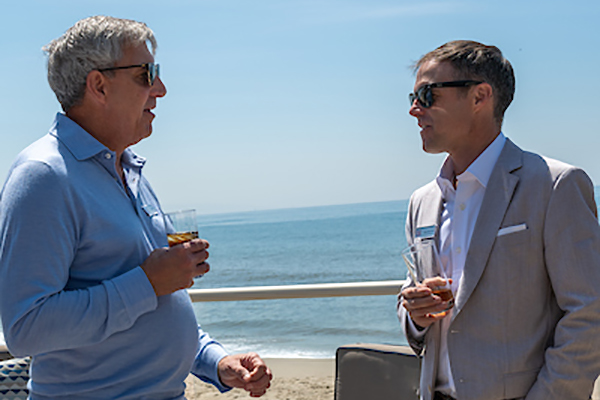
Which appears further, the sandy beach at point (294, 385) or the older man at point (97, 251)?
the sandy beach at point (294, 385)

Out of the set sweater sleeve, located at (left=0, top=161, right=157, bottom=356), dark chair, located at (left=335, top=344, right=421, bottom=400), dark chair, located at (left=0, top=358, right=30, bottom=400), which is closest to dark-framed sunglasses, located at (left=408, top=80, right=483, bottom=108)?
sweater sleeve, located at (left=0, top=161, right=157, bottom=356)

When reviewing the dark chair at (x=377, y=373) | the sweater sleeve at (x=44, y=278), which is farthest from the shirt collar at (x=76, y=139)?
the dark chair at (x=377, y=373)

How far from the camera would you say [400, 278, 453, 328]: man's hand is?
196cm

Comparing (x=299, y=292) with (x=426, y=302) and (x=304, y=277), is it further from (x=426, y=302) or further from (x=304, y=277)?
(x=304, y=277)

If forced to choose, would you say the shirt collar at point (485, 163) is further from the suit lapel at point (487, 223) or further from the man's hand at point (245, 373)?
the man's hand at point (245, 373)

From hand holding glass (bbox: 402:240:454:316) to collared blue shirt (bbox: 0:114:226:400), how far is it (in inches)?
28.3

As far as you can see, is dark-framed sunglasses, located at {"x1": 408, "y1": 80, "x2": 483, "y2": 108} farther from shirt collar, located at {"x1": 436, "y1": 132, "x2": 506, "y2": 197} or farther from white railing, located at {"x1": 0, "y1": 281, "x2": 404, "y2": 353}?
white railing, located at {"x1": 0, "y1": 281, "x2": 404, "y2": 353}

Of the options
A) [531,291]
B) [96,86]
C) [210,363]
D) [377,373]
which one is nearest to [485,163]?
[531,291]

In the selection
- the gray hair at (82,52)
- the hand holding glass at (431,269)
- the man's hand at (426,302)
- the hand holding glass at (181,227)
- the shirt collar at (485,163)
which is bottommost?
the man's hand at (426,302)

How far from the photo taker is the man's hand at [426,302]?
1963 millimetres

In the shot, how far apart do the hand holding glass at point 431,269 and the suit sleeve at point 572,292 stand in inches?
12.2

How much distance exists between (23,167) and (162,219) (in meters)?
0.50

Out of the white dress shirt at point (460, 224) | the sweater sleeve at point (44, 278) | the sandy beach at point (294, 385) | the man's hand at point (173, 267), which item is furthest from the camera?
the sandy beach at point (294, 385)

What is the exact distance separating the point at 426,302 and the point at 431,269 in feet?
0.35
